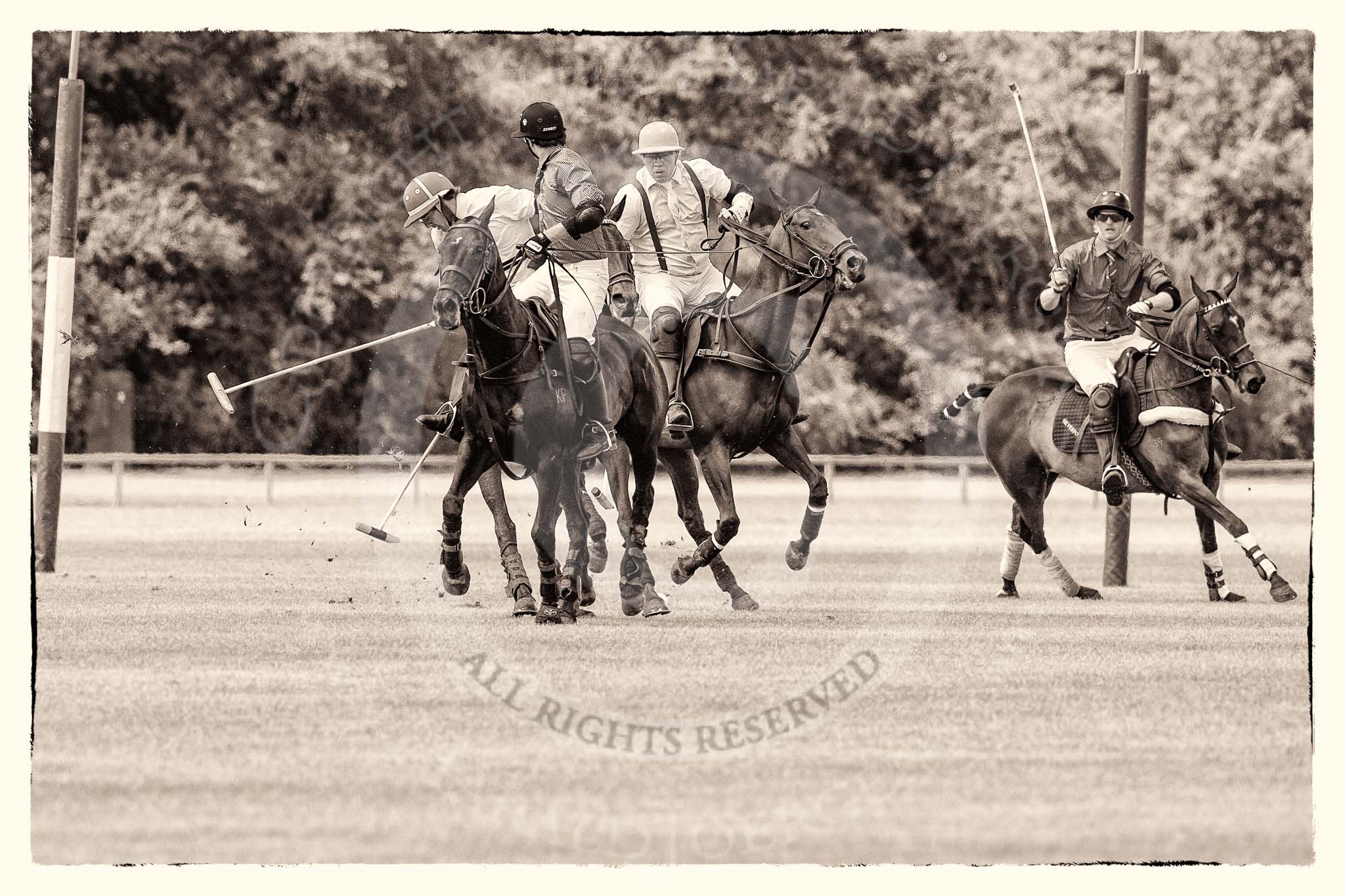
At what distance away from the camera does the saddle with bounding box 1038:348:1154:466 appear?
17.2m

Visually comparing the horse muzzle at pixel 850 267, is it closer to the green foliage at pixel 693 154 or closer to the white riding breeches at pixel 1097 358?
the white riding breeches at pixel 1097 358

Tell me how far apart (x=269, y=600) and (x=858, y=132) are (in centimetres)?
2327

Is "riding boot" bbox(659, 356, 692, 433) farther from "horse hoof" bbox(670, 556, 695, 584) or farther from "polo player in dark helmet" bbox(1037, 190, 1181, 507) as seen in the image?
"polo player in dark helmet" bbox(1037, 190, 1181, 507)

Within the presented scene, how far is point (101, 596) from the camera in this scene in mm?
16984

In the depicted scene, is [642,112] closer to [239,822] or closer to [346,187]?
[346,187]

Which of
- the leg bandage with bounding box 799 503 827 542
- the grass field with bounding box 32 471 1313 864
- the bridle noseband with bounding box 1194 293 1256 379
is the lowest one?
the grass field with bounding box 32 471 1313 864

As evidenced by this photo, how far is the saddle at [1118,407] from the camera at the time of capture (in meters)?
17.2

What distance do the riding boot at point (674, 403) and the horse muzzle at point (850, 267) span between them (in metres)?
1.46

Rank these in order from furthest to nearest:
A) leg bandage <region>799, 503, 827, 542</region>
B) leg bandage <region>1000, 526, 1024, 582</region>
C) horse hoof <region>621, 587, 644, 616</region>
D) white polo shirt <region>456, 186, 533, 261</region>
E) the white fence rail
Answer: the white fence rail, leg bandage <region>1000, 526, 1024, 582</region>, leg bandage <region>799, 503, 827, 542</region>, horse hoof <region>621, 587, 644, 616</region>, white polo shirt <region>456, 186, 533, 261</region>

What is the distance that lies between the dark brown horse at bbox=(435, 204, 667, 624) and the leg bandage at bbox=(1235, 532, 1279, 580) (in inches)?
171

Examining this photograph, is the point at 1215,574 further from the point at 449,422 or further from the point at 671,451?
the point at 449,422

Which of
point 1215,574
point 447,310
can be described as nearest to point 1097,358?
Answer: point 1215,574

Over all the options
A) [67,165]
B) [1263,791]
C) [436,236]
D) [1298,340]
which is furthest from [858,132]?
[1263,791]

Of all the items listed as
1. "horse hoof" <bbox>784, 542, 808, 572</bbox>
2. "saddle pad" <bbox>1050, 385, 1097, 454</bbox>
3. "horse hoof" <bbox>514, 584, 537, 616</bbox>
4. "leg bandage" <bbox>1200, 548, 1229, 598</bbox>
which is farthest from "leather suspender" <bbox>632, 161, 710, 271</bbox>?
"leg bandage" <bbox>1200, 548, 1229, 598</bbox>
